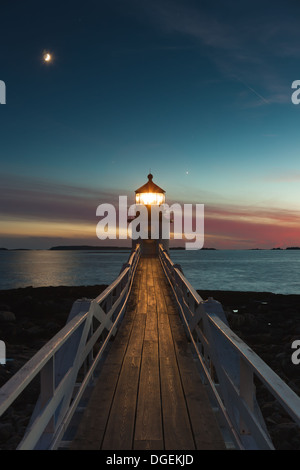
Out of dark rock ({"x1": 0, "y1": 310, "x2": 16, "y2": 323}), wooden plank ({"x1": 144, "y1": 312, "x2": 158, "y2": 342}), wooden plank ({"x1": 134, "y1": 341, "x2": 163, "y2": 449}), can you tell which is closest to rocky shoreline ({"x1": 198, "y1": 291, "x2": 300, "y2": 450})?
wooden plank ({"x1": 144, "y1": 312, "x2": 158, "y2": 342})

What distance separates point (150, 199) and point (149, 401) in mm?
25335

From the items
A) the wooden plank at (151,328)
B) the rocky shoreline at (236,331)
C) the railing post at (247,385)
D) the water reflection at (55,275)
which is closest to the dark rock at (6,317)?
the rocky shoreline at (236,331)

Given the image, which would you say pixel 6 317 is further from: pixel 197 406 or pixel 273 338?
pixel 197 406

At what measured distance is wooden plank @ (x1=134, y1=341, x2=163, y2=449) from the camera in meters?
3.47

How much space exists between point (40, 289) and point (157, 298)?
26.9 m

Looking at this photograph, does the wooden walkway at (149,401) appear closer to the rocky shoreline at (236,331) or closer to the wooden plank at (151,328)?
the wooden plank at (151,328)

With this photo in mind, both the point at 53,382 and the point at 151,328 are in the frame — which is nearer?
the point at 53,382

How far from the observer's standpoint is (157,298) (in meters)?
11.8

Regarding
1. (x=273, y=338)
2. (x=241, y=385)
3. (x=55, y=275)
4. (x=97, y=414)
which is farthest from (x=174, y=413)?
(x=55, y=275)

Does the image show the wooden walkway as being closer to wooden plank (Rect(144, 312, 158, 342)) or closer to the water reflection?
wooden plank (Rect(144, 312, 158, 342))

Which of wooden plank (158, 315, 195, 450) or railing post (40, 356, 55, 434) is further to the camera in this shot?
wooden plank (158, 315, 195, 450)

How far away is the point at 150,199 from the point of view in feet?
95.8
